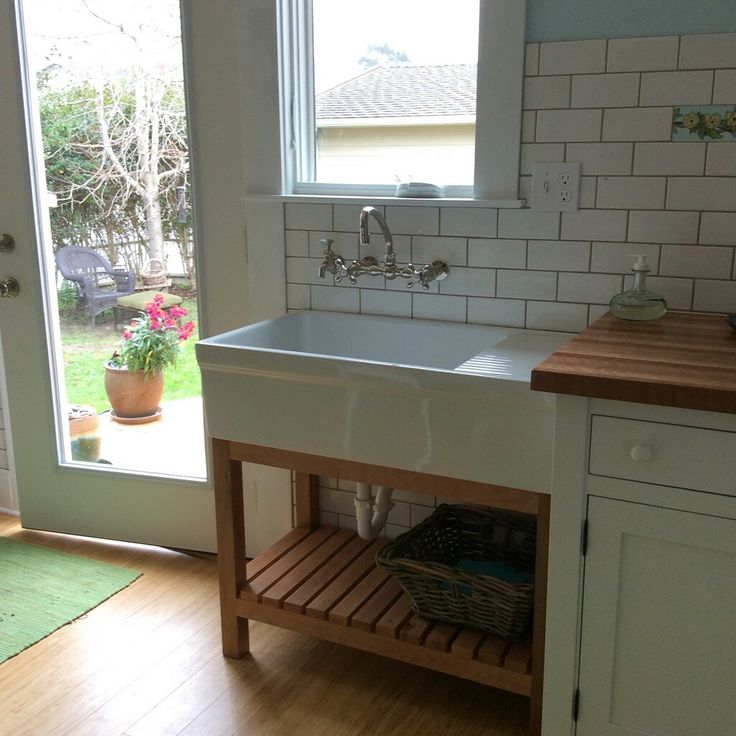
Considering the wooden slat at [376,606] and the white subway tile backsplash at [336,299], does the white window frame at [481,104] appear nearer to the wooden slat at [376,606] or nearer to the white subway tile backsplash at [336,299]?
the white subway tile backsplash at [336,299]

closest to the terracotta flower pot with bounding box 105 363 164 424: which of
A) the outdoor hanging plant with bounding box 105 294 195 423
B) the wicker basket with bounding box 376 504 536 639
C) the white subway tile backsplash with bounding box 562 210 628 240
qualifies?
the outdoor hanging plant with bounding box 105 294 195 423

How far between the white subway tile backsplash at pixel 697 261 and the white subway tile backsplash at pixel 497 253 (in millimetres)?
354

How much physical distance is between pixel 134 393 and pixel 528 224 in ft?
4.75

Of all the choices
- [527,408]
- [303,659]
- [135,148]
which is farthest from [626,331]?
[135,148]

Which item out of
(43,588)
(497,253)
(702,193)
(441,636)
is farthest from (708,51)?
(43,588)

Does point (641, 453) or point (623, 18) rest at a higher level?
point (623, 18)

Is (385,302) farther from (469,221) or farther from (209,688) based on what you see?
(209,688)

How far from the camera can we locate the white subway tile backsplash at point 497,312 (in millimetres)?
2342

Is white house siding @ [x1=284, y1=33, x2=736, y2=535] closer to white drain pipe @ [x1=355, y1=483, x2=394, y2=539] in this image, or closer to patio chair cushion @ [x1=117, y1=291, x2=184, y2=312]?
white drain pipe @ [x1=355, y1=483, x2=394, y2=539]

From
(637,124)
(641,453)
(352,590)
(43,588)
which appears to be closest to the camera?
(641,453)

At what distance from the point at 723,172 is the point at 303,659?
1.62 meters

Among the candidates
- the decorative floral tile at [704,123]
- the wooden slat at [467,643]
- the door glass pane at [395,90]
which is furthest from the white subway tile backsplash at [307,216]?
the wooden slat at [467,643]

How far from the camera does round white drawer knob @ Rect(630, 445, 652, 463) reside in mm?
1593

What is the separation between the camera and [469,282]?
2.39 metres
